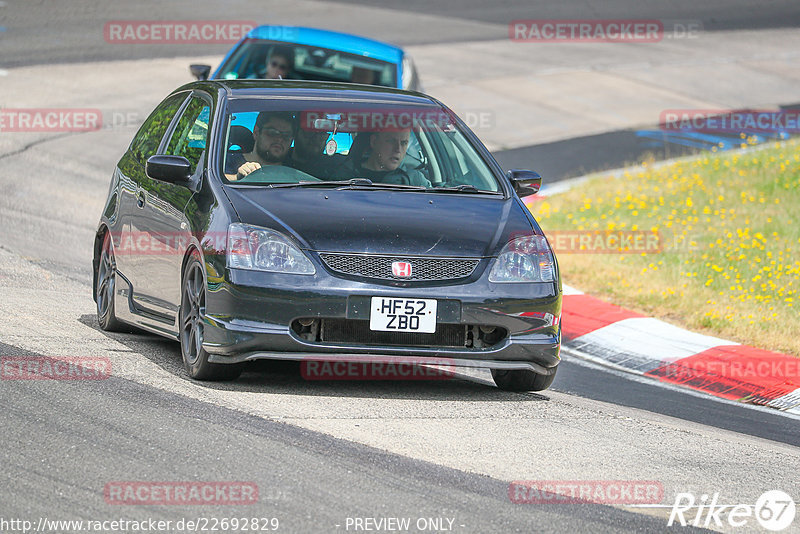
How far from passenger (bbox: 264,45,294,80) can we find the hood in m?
8.09

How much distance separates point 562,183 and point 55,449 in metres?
11.8

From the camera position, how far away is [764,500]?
226 inches

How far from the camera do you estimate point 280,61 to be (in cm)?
1548

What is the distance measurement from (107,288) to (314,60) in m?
7.44

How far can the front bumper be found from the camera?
6766 millimetres

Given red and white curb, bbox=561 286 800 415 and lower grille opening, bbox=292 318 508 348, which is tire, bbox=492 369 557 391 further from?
red and white curb, bbox=561 286 800 415

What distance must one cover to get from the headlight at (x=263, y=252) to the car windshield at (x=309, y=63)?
8596 mm

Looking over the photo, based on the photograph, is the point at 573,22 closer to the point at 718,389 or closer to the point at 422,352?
the point at 718,389

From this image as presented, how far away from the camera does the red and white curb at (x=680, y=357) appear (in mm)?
8820

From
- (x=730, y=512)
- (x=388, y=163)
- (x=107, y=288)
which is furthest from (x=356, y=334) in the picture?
(x=107, y=288)

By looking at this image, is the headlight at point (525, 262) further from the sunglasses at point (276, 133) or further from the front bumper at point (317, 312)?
the sunglasses at point (276, 133)

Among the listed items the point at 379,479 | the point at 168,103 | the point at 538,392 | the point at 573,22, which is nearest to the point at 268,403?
the point at 379,479

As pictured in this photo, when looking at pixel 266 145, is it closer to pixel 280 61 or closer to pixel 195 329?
pixel 195 329

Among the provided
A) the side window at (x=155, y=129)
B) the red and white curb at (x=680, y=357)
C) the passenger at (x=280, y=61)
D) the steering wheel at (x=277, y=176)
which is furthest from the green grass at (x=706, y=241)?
the side window at (x=155, y=129)
